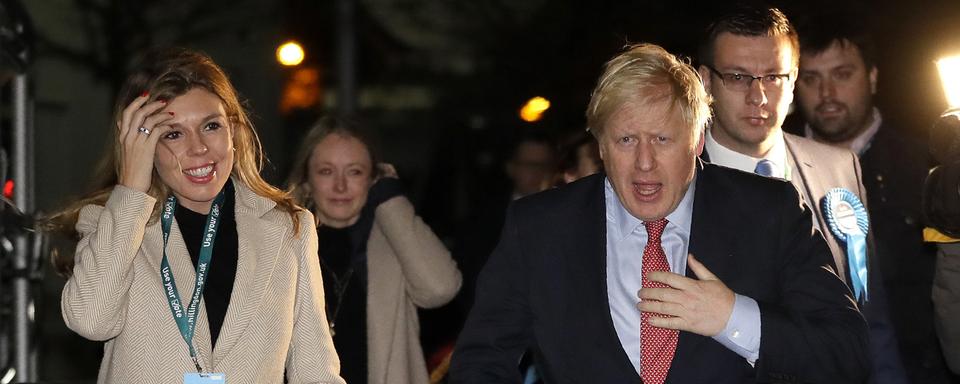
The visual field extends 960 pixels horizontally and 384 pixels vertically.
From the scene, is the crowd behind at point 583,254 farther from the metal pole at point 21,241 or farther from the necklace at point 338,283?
the metal pole at point 21,241

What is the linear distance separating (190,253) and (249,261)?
0.59 ft

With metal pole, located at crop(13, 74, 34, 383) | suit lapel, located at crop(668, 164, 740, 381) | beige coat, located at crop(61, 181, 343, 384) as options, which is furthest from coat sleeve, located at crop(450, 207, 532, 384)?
metal pole, located at crop(13, 74, 34, 383)

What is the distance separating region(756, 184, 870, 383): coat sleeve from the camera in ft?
10.8

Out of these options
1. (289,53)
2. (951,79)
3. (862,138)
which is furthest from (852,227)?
(289,53)

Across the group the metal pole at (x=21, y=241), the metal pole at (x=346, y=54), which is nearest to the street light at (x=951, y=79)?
the metal pole at (x=21, y=241)

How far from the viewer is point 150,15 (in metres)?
13.3

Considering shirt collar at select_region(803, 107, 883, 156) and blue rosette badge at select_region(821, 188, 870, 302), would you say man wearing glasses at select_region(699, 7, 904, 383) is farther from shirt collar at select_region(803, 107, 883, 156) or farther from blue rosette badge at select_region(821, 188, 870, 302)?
shirt collar at select_region(803, 107, 883, 156)

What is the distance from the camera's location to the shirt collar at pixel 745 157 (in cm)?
451

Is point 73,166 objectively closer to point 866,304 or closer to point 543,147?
point 543,147

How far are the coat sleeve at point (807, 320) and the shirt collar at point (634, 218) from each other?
0.81 ft

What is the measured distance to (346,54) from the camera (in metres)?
12.8

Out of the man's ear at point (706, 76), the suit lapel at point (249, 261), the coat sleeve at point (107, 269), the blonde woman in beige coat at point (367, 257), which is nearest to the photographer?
the coat sleeve at point (107, 269)

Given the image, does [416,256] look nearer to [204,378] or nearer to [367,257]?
[367,257]

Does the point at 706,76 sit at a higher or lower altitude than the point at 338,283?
higher
